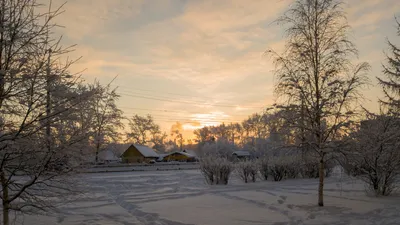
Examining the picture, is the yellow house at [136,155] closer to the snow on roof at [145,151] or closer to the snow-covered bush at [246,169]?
the snow on roof at [145,151]

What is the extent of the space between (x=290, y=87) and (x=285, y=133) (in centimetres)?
186

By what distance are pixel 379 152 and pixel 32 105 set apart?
48.2ft

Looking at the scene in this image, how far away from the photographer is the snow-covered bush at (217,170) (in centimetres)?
2269

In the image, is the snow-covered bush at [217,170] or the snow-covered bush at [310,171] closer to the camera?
the snow-covered bush at [217,170]

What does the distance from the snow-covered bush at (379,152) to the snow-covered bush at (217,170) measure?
28.6ft

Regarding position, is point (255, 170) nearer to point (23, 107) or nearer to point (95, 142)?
point (95, 142)

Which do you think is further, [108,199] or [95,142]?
[108,199]

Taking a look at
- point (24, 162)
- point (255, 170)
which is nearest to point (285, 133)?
point (24, 162)

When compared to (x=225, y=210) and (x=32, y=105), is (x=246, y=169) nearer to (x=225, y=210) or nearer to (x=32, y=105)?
(x=225, y=210)

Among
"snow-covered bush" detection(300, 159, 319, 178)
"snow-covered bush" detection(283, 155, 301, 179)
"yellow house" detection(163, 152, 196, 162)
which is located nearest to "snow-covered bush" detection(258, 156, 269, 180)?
"snow-covered bush" detection(283, 155, 301, 179)

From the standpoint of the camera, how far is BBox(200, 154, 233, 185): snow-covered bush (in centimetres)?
2269

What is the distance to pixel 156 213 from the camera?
11.8 metres

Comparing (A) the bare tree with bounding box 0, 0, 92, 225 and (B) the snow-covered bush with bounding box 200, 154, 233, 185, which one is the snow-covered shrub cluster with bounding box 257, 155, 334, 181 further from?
(A) the bare tree with bounding box 0, 0, 92, 225

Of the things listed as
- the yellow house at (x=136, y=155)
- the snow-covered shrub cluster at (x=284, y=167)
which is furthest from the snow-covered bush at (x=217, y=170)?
the yellow house at (x=136, y=155)
